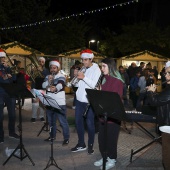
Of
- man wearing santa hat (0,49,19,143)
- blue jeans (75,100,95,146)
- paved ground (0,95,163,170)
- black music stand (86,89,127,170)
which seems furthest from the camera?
man wearing santa hat (0,49,19,143)

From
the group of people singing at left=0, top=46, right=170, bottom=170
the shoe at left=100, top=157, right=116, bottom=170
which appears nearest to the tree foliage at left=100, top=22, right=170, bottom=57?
the group of people singing at left=0, top=46, right=170, bottom=170

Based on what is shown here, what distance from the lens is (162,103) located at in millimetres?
4203

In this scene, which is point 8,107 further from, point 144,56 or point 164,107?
point 144,56

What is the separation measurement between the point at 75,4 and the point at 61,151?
3132cm

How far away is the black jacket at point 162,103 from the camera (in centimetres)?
417

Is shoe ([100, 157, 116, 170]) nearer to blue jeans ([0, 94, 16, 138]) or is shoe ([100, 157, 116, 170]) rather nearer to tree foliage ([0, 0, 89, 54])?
blue jeans ([0, 94, 16, 138])

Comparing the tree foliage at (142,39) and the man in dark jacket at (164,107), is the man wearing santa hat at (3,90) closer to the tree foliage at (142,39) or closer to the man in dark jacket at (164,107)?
the man in dark jacket at (164,107)

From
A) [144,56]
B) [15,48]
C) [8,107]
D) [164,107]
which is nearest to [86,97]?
[164,107]

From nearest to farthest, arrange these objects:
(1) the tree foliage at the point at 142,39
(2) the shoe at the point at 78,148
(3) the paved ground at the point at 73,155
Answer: (3) the paved ground at the point at 73,155, (2) the shoe at the point at 78,148, (1) the tree foliage at the point at 142,39

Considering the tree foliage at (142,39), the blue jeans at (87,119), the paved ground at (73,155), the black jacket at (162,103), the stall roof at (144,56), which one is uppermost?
the tree foliage at (142,39)

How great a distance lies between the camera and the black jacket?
4172 millimetres

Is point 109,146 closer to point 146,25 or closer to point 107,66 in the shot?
point 107,66

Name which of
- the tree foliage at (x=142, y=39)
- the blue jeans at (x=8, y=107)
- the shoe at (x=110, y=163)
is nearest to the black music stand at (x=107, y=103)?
the shoe at (x=110, y=163)

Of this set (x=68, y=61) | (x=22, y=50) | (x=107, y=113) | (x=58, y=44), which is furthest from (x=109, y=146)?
(x=58, y=44)
